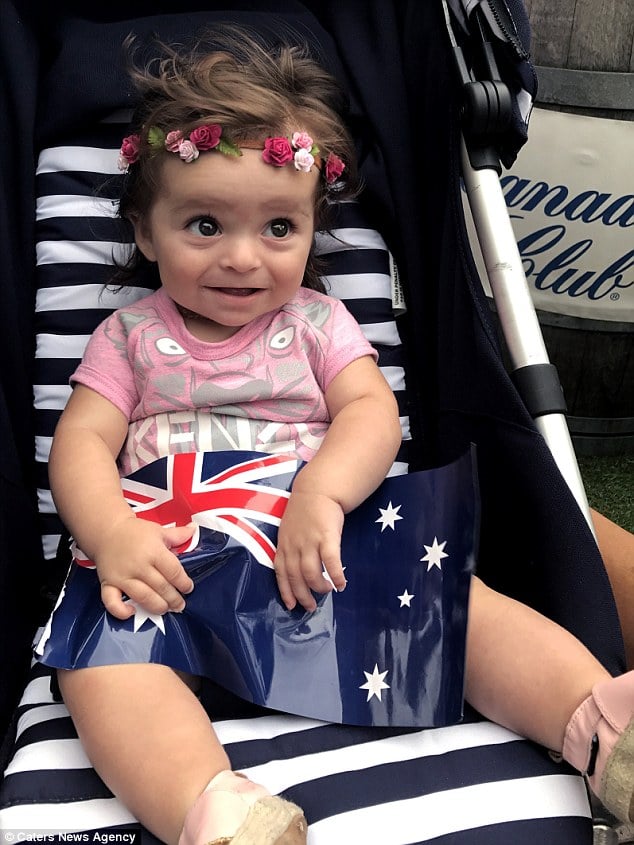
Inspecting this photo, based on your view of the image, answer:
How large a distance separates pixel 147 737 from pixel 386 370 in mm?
781

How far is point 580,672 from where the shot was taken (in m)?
1.03

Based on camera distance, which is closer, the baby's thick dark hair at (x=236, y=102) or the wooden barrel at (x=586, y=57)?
the baby's thick dark hair at (x=236, y=102)

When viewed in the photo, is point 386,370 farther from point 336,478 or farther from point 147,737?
point 147,737

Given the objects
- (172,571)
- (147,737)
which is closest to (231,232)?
(172,571)

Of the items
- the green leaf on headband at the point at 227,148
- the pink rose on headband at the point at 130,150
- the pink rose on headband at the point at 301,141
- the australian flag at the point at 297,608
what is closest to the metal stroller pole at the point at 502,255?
the australian flag at the point at 297,608

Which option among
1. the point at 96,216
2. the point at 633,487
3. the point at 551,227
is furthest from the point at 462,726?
the point at 633,487

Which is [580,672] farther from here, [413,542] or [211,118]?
[211,118]

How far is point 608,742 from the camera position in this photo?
95 cm

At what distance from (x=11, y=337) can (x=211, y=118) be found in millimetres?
468

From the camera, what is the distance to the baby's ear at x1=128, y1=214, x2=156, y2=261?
54.6 inches

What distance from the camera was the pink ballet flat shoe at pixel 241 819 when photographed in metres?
0.86

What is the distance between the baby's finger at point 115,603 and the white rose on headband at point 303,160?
0.61m

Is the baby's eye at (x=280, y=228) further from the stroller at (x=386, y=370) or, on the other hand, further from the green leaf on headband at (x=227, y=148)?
the stroller at (x=386, y=370)

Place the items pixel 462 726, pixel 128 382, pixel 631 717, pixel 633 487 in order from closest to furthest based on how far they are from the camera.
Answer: pixel 631 717
pixel 462 726
pixel 128 382
pixel 633 487
